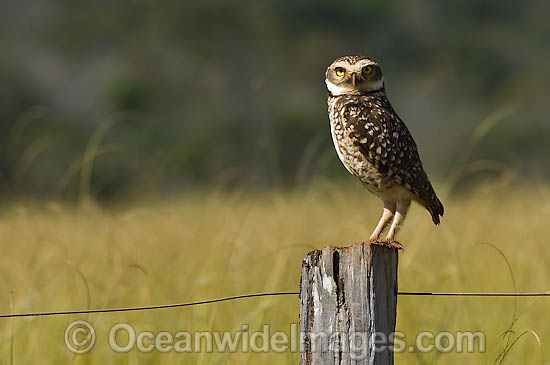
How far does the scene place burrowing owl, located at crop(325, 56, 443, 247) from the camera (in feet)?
13.9

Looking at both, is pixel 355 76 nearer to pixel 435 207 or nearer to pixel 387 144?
pixel 387 144

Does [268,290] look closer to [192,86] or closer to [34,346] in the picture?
[34,346]

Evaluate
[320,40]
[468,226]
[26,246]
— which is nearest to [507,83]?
[320,40]

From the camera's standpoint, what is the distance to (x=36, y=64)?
3459cm

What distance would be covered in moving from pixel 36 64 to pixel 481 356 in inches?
1286

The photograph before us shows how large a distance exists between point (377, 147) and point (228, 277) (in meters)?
2.04

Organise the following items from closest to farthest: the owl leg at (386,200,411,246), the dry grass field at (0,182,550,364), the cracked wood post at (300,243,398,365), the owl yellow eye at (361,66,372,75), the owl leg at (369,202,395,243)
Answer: the cracked wood post at (300,243,398,365) < the owl leg at (386,200,411,246) < the owl leg at (369,202,395,243) < the owl yellow eye at (361,66,372,75) < the dry grass field at (0,182,550,364)

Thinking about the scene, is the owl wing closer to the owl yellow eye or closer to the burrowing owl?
the burrowing owl

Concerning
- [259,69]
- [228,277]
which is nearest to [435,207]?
[228,277]

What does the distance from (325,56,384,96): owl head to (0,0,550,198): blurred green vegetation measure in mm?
21774

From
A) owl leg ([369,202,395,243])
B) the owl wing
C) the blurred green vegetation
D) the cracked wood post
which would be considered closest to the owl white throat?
the owl wing

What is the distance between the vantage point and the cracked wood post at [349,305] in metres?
2.81

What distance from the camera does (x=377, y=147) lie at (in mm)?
4227

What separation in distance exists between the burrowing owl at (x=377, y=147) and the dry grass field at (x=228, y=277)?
0.50m
